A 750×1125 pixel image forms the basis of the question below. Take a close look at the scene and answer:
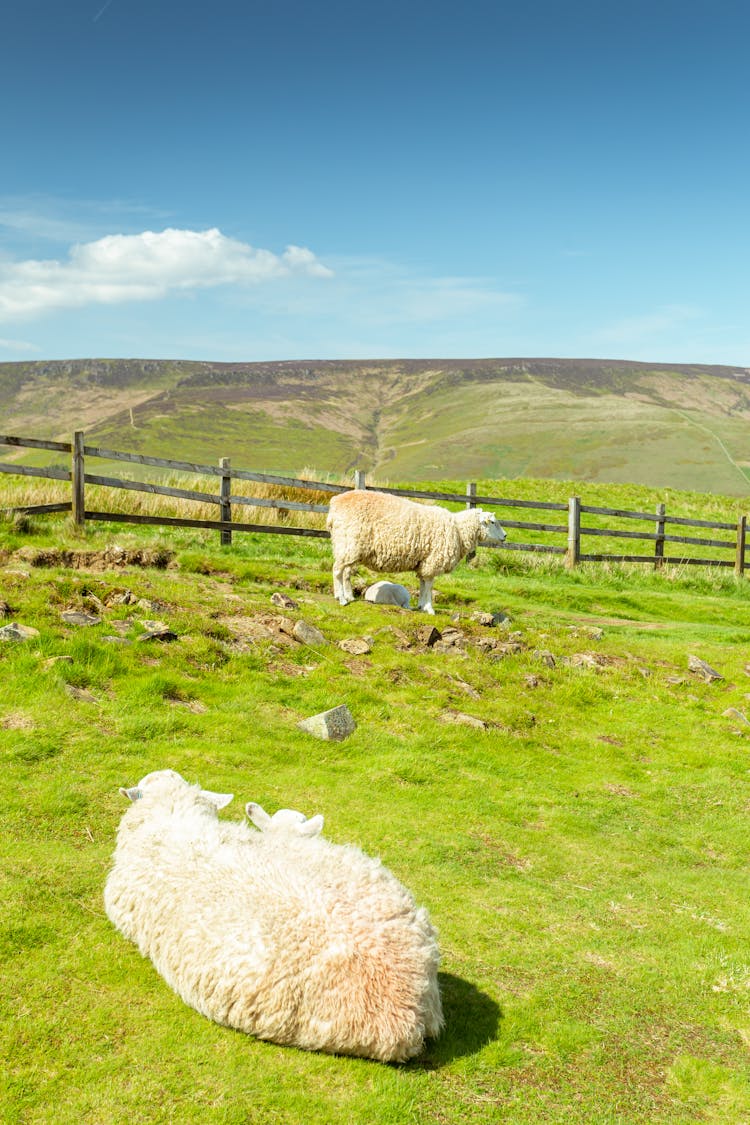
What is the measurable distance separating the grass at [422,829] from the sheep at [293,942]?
0.49 ft

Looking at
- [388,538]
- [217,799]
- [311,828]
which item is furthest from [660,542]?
[311,828]

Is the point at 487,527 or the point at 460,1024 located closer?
the point at 460,1024

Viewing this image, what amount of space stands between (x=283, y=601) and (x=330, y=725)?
12.7 ft

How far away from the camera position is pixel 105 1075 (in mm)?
3721

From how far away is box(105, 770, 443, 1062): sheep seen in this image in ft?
12.7

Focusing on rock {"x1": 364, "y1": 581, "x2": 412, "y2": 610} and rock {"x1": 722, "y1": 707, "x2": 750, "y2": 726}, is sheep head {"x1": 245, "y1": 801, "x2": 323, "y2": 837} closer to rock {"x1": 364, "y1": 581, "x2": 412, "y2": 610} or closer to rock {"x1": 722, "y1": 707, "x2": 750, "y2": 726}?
rock {"x1": 722, "y1": 707, "x2": 750, "y2": 726}

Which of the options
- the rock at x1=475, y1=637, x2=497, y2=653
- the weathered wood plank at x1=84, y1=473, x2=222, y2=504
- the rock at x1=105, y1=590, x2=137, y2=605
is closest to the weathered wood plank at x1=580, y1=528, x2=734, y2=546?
the weathered wood plank at x1=84, y1=473, x2=222, y2=504

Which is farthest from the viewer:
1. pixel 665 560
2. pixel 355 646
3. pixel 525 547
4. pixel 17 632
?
pixel 665 560

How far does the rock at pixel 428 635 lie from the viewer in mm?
11391

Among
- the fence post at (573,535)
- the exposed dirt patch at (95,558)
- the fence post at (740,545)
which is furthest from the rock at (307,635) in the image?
the fence post at (740,545)

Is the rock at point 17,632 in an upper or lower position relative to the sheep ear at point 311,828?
upper

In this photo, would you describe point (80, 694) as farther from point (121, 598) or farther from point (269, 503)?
point (269, 503)

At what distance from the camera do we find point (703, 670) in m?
12.6

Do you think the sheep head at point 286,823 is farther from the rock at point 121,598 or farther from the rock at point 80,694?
the rock at point 121,598
